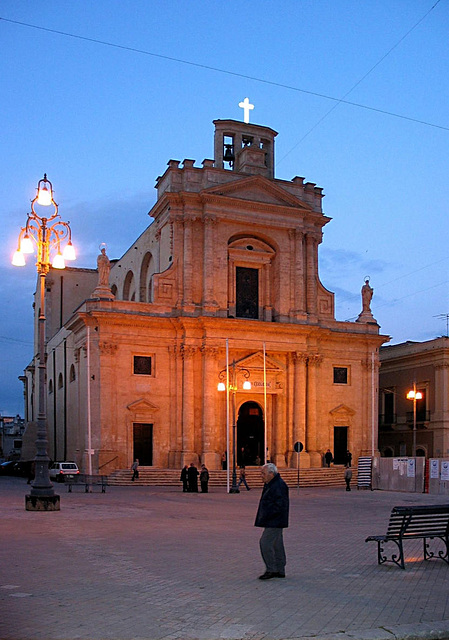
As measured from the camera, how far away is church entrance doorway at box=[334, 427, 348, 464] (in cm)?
4653

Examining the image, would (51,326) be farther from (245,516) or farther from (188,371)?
(245,516)

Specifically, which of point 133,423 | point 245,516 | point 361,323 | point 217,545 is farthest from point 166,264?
point 217,545

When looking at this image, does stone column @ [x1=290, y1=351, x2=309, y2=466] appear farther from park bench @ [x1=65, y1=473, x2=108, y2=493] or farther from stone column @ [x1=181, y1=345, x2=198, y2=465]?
park bench @ [x1=65, y1=473, x2=108, y2=493]

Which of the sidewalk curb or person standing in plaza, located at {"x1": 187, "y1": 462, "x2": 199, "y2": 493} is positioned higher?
the sidewalk curb

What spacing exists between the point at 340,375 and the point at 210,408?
10.2 meters

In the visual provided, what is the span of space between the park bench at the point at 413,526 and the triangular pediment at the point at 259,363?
99.8ft

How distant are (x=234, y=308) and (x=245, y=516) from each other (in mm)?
24848

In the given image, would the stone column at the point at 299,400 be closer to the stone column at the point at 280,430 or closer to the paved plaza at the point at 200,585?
the stone column at the point at 280,430

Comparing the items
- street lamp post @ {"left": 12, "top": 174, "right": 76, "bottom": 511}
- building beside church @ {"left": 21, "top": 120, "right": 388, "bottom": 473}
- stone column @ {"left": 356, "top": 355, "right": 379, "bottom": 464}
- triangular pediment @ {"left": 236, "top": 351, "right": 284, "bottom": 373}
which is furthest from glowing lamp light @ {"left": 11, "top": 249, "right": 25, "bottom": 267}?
stone column @ {"left": 356, "top": 355, "right": 379, "bottom": 464}

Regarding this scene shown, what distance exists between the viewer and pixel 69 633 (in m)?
7.31

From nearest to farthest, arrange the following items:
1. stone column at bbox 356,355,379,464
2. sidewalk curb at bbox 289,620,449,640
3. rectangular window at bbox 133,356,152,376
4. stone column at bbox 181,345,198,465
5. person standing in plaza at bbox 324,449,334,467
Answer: sidewalk curb at bbox 289,620,449,640 < stone column at bbox 181,345,198,465 < rectangular window at bbox 133,356,152,376 < person standing in plaza at bbox 324,449,334,467 < stone column at bbox 356,355,379,464

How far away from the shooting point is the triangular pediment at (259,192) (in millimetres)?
43844

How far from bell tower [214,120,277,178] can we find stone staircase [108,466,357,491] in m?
18.8

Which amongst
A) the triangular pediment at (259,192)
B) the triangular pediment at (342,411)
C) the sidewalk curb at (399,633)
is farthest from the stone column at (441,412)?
the sidewalk curb at (399,633)
